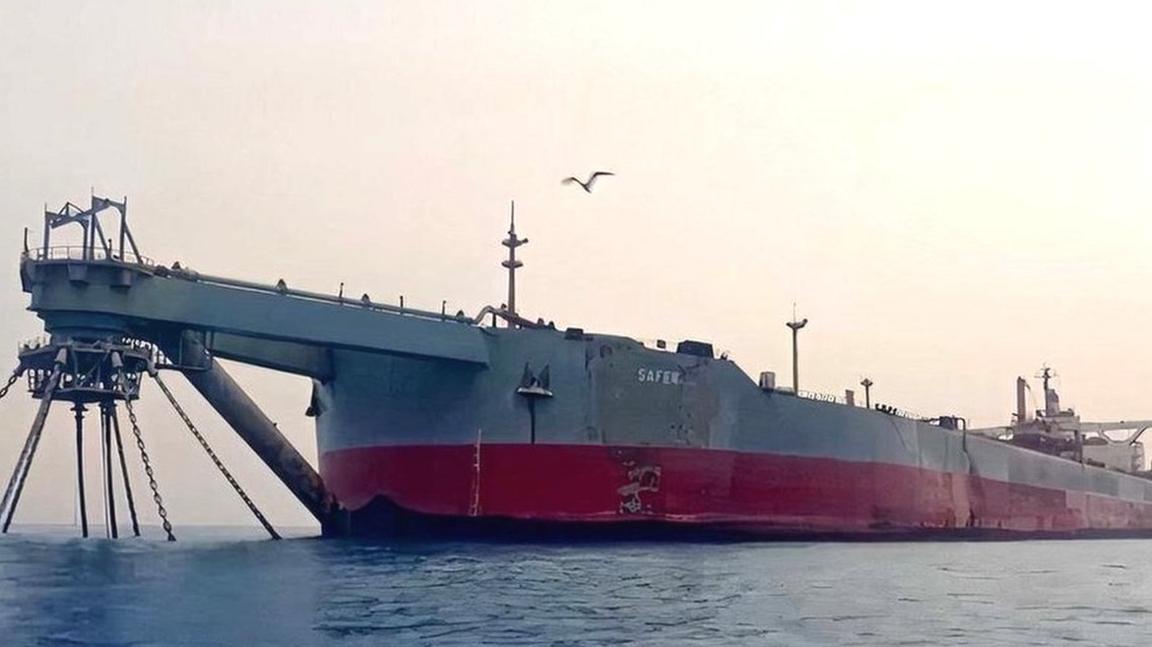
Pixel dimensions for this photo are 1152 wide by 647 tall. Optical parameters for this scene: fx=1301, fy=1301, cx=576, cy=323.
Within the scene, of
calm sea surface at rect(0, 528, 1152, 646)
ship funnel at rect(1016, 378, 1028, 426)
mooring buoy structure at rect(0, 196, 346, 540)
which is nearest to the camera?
calm sea surface at rect(0, 528, 1152, 646)

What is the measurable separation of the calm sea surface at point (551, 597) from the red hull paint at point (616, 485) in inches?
38.5

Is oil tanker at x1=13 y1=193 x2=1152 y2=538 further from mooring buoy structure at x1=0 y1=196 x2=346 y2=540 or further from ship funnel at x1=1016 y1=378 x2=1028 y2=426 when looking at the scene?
ship funnel at x1=1016 y1=378 x2=1028 y2=426

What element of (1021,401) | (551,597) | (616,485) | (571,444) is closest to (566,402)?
(571,444)

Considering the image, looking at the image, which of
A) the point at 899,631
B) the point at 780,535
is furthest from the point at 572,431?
the point at 899,631

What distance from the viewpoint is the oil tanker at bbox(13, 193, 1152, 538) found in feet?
76.6

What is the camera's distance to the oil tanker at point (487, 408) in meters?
23.4

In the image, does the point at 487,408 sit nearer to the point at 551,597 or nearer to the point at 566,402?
the point at 566,402

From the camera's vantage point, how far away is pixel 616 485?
25562mm

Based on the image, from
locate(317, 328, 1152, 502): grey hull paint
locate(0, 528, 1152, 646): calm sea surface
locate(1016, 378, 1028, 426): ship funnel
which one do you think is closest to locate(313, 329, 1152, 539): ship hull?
locate(317, 328, 1152, 502): grey hull paint

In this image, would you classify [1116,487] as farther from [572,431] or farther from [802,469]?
[572,431]

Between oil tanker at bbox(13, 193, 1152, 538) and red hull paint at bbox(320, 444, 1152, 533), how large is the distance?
0.04 meters

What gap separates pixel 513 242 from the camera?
99.5 feet

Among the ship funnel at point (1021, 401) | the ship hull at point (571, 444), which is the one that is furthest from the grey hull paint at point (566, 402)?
the ship funnel at point (1021, 401)

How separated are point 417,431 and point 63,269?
744cm
